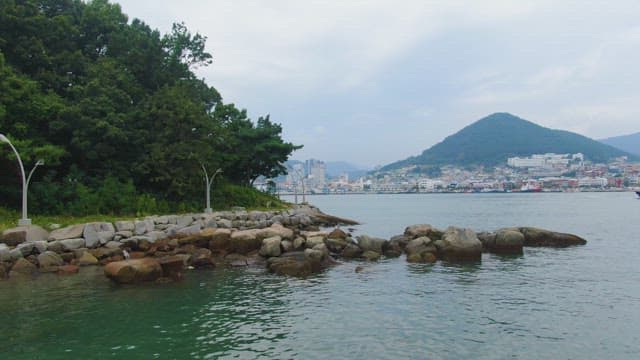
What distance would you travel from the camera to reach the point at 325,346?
1073 centimetres

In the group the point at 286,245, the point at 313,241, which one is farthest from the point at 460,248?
the point at 286,245

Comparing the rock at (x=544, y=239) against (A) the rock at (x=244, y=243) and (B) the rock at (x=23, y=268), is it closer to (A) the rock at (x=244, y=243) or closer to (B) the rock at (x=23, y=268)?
(A) the rock at (x=244, y=243)

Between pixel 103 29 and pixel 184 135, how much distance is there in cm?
1288

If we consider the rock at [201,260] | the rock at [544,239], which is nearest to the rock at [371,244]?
the rock at [201,260]

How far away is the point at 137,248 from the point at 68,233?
3.30m

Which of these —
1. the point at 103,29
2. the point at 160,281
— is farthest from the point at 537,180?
the point at 160,281

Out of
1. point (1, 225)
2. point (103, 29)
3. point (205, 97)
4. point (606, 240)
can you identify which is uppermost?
point (103, 29)

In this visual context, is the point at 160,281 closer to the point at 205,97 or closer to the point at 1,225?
the point at 1,225

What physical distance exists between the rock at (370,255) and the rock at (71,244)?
541 inches

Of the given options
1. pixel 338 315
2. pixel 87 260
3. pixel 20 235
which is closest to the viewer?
pixel 338 315

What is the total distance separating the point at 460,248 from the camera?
76.6ft

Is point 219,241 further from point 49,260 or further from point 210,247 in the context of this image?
point 49,260

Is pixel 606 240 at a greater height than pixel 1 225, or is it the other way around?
pixel 1 225

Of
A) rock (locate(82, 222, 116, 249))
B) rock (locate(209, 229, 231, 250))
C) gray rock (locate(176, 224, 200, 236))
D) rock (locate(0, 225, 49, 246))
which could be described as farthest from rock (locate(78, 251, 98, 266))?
gray rock (locate(176, 224, 200, 236))
